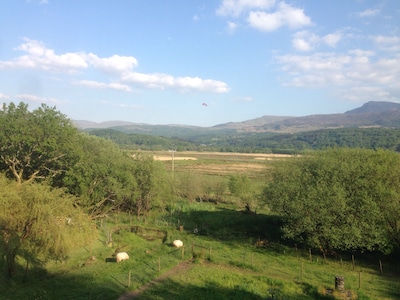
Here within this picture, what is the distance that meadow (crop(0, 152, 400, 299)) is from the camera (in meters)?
20.8

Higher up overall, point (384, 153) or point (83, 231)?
point (384, 153)

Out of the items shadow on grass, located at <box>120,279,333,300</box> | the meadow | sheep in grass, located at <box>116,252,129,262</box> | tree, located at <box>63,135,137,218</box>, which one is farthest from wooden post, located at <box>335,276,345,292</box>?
tree, located at <box>63,135,137,218</box>

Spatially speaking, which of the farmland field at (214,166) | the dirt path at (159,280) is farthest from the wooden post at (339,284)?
the farmland field at (214,166)

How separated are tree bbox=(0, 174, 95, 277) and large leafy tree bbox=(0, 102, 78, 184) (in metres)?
14.9

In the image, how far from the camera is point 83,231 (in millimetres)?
22953

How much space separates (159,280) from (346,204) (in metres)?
19.6

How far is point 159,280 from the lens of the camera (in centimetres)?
→ 2303

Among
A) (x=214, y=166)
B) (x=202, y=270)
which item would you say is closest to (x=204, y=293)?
(x=202, y=270)

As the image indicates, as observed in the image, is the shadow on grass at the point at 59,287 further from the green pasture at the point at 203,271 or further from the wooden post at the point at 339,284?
the wooden post at the point at 339,284

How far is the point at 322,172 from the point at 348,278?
1165 centimetres

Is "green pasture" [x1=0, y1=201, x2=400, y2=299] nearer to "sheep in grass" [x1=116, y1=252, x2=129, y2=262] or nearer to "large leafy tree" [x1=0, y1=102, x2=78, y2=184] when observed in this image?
"sheep in grass" [x1=116, y1=252, x2=129, y2=262]

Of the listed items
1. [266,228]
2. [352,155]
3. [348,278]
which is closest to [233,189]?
[266,228]

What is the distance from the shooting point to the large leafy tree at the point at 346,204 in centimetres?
2844

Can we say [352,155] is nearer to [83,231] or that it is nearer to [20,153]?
[83,231]
